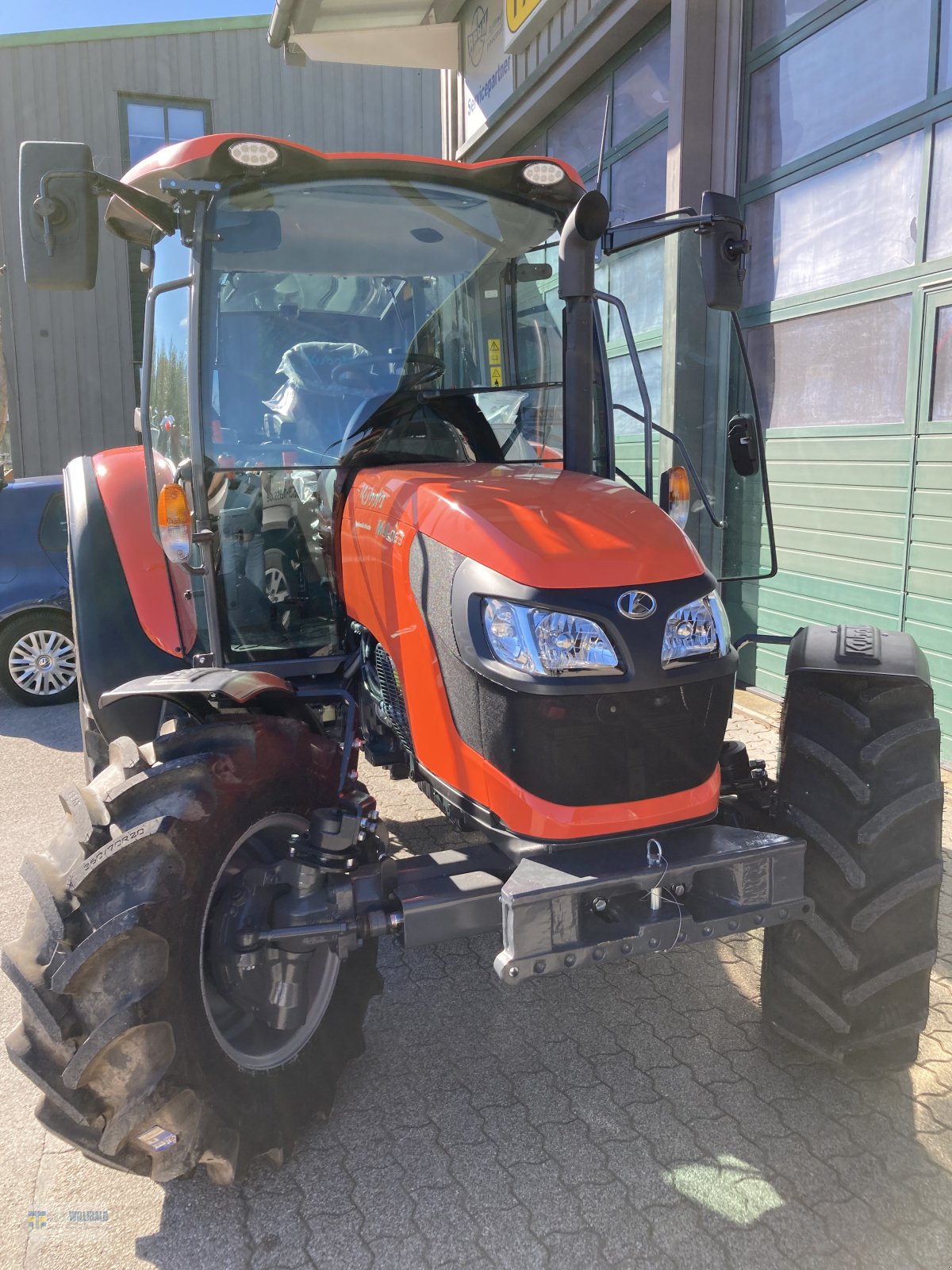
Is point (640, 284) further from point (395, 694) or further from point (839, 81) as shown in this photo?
point (395, 694)

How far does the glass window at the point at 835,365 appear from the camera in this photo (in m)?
5.10

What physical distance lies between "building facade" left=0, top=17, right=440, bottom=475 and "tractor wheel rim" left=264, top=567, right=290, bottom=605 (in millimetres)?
11177

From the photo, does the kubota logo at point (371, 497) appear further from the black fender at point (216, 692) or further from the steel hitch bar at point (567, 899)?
the steel hitch bar at point (567, 899)

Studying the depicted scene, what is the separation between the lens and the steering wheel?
311 cm

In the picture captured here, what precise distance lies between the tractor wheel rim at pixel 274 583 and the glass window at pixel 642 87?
5170mm

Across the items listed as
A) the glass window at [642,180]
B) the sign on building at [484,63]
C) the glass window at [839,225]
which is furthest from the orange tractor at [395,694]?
the sign on building at [484,63]

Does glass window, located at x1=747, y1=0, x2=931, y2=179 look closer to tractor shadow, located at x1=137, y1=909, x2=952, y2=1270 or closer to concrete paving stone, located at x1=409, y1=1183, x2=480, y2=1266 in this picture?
tractor shadow, located at x1=137, y1=909, x2=952, y2=1270

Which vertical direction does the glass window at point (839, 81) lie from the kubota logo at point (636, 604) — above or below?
above

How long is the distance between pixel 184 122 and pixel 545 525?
1434 cm

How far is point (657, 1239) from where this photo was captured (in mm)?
2168

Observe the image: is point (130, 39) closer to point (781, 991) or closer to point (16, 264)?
point (16, 264)

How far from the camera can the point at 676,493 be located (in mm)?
3418

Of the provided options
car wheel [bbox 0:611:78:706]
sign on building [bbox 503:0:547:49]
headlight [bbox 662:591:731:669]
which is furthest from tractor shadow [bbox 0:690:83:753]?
sign on building [bbox 503:0:547:49]

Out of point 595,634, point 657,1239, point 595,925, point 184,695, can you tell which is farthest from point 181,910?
point 657,1239
